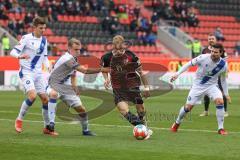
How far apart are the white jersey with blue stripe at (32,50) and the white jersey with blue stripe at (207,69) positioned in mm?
3363

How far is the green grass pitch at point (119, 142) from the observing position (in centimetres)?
1135

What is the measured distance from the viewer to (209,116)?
20.8 meters

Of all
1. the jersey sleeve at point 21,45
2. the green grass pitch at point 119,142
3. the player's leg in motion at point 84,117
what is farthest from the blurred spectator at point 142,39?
the player's leg in motion at point 84,117

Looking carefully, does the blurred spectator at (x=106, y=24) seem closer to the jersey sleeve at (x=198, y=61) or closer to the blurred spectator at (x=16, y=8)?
the blurred spectator at (x=16, y=8)

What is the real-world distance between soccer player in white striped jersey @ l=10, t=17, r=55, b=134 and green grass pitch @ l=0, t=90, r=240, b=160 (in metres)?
0.54

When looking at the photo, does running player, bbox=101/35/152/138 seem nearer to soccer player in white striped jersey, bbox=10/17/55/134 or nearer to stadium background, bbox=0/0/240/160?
stadium background, bbox=0/0/240/160

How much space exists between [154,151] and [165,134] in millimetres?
3181

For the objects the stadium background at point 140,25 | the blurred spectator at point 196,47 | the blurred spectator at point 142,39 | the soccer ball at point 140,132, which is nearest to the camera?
the soccer ball at point 140,132

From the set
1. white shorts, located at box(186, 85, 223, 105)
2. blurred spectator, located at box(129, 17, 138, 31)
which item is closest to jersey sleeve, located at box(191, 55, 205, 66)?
white shorts, located at box(186, 85, 223, 105)

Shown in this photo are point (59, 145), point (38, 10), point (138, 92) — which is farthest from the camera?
point (38, 10)

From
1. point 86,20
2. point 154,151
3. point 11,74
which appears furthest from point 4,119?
point 86,20

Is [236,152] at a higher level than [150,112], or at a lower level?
higher

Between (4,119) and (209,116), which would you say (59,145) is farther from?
(209,116)

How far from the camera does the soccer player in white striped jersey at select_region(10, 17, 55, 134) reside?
15.1 meters
